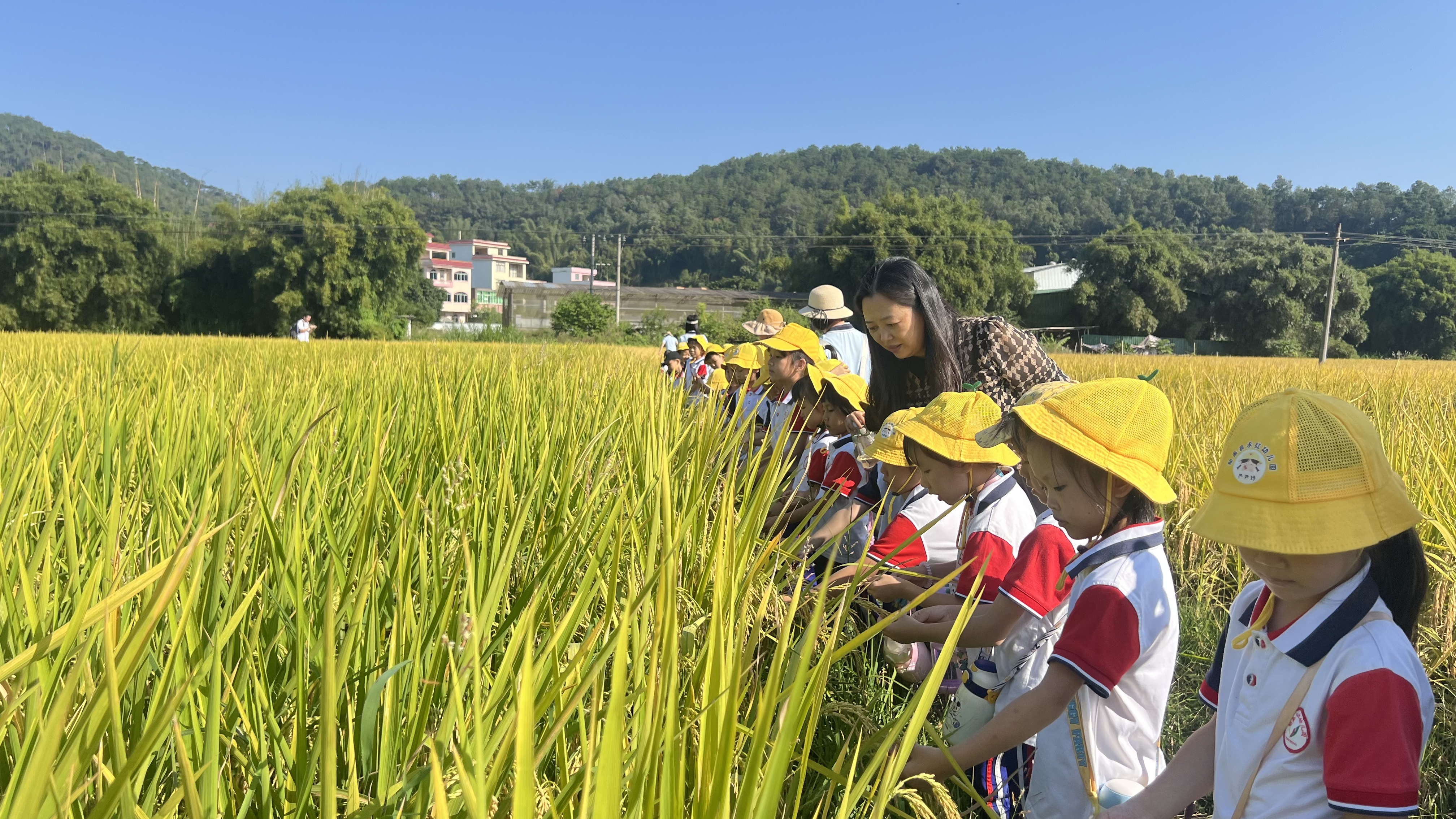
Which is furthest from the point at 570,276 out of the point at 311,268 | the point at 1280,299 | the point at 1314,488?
the point at 1314,488

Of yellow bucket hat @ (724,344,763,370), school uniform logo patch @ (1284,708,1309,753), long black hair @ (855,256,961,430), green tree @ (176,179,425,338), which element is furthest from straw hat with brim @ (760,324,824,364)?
green tree @ (176,179,425,338)

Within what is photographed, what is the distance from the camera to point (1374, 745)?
0.86 metres

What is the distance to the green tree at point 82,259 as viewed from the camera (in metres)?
28.4

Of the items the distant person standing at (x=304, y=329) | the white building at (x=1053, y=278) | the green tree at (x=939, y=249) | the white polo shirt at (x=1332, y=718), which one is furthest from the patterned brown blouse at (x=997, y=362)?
the white building at (x=1053, y=278)

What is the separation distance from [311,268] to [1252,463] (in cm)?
3136

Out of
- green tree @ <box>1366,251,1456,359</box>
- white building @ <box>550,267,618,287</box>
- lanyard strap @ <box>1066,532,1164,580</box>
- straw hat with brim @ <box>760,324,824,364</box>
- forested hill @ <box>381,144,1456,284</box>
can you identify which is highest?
forested hill @ <box>381,144,1456,284</box>

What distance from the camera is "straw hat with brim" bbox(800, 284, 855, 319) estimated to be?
4.65m

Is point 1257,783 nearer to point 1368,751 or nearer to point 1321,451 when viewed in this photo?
point 1368,751

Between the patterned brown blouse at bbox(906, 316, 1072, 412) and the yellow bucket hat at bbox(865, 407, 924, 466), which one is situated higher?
the patterned brown blouse at bbox(906, 316, 1072, 412)

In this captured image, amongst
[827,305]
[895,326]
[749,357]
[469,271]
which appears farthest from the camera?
[469,271]

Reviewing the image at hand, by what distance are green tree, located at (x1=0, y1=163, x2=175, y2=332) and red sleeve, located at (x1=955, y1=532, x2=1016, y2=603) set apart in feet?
104

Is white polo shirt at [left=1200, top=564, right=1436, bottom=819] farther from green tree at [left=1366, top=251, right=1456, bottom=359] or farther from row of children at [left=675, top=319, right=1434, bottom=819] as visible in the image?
green tree at [left=1366, top=251, right=1456, bottom=359]

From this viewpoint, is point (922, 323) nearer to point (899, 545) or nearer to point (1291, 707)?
point (899, 545)

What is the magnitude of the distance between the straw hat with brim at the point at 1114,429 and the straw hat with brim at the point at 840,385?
159 centimetres
